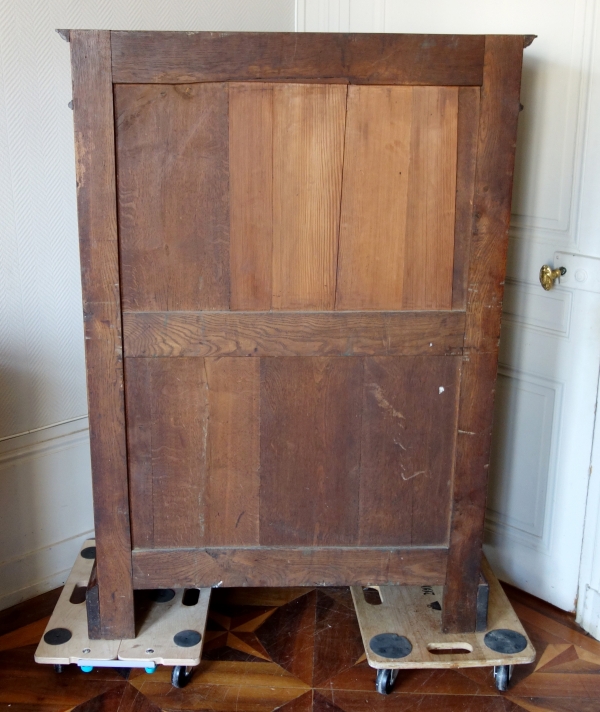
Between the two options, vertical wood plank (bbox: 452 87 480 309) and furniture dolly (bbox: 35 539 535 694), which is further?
furniture dolly (bbox: 35 539 535 694)

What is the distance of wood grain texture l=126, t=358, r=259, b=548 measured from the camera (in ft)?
5.37

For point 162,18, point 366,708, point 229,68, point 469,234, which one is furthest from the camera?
point 162,18

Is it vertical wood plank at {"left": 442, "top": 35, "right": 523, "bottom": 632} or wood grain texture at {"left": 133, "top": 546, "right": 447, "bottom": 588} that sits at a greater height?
vertical wood plank at {"left": 442, "top": 35, "right": 523, "bottom": 632}

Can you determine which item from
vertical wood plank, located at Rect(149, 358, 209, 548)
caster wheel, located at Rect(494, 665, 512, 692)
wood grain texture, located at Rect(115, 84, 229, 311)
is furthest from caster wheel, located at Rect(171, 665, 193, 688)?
wood grain texture, located at Rect(115, 84, 229, 311)

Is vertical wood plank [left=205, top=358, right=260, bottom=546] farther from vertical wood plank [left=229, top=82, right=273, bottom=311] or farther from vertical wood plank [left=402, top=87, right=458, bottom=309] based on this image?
vertical wood plank [left=402, top=87, right=458, bottom=309]

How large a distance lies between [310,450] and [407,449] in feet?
0.67

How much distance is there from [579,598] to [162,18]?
1765 mm

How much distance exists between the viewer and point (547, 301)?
1961mm

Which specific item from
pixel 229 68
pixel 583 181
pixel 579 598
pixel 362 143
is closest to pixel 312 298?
pixel 362 143

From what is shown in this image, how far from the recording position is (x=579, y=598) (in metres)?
2.02

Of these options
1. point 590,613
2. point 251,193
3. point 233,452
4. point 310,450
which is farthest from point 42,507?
point 590,613

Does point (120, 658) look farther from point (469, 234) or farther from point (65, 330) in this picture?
point (469, 234)

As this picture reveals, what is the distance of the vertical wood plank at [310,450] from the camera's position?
5.41 feet

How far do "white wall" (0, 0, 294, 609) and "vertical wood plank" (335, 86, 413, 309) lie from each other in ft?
2.47
